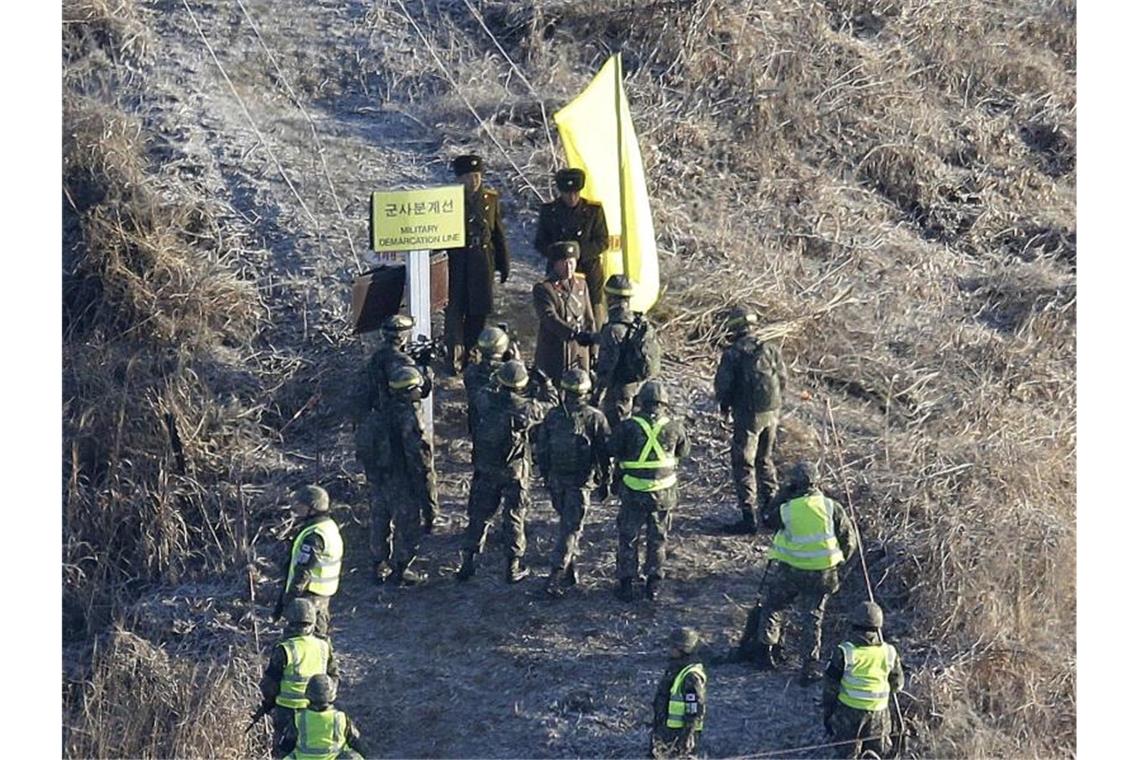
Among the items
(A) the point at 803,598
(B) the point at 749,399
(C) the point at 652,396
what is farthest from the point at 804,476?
(B) the point at 749,399

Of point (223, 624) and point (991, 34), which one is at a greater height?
point (991, 34)

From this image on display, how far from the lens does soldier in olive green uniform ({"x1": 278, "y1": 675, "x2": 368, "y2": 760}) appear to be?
46.2 feet

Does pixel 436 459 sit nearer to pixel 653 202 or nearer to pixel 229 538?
pixel 229 538

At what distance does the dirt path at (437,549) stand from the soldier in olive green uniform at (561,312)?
3.50 feet

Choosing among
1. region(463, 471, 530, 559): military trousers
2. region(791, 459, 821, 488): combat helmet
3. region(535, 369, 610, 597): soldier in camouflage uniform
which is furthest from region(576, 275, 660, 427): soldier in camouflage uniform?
region(791, 459, 821, 488): combat helmet

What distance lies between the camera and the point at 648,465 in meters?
15.1

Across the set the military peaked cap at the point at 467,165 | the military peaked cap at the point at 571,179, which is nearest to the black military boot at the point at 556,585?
the military peaked cap at the point at 571,179

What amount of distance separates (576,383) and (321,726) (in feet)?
9.62

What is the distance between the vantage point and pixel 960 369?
18719mm

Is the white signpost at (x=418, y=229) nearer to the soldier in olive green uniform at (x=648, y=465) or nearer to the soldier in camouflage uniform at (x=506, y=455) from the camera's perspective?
the soldier in camouflage uniform at (x=506, y=455)

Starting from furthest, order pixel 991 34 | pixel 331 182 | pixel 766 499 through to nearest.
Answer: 1. pixel 991 34
2. pixel 331 182
3. pixel 766 499

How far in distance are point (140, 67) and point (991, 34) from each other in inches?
338

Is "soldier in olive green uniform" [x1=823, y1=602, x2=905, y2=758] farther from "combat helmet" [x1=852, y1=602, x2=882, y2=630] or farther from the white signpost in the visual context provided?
the white signpost

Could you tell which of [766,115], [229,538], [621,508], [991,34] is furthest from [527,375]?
[991,34]
